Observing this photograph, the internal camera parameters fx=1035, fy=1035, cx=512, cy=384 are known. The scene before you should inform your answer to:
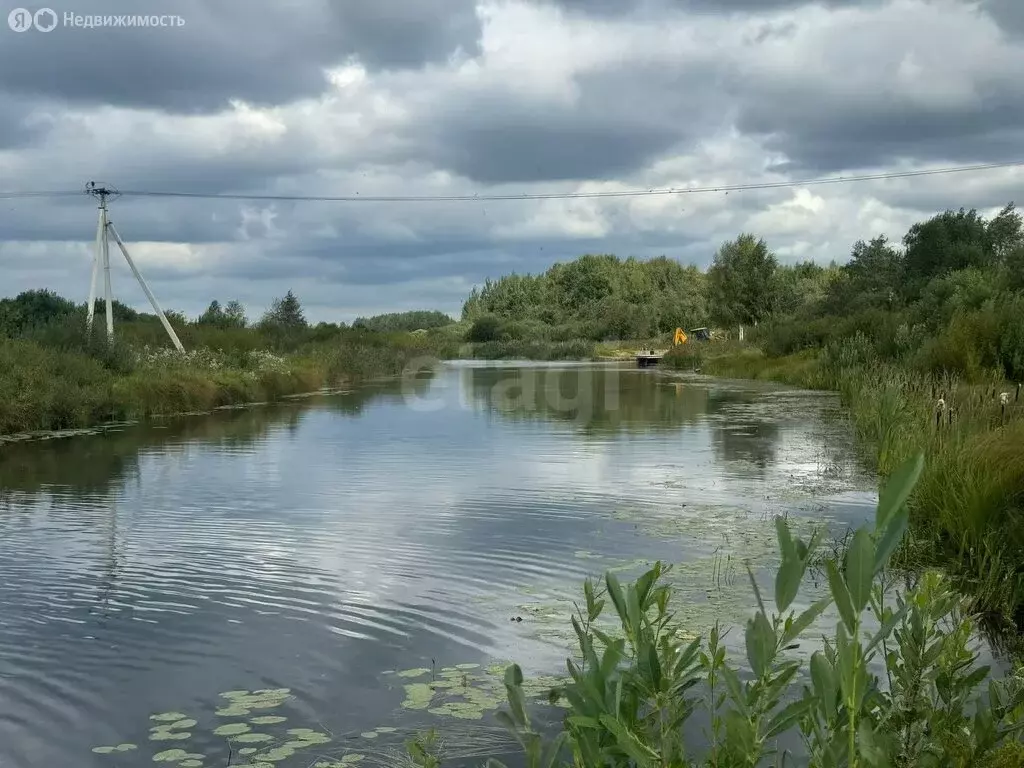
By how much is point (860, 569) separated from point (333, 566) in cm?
682

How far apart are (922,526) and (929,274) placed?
3813 centimetres

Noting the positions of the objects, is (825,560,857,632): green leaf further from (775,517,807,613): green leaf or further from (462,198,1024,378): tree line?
(462,198,1024,378): tree line

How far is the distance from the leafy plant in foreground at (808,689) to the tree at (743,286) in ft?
214

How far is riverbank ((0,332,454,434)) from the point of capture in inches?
758

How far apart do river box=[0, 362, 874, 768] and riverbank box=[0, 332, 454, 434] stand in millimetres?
2009

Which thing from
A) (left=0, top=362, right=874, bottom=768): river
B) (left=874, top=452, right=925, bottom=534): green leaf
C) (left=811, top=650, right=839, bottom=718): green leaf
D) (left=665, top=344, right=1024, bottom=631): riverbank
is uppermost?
(left=874, top=452, right=925, bottom=534): green leaf

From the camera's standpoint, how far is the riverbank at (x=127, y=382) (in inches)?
758

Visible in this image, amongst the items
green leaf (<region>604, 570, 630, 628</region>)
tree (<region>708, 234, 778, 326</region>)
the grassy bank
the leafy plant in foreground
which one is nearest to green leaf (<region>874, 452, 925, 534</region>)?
the leafy plant in foreground

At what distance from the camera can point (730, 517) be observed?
9977mm

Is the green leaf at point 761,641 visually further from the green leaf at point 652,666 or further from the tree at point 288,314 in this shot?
the tree at point 288,314

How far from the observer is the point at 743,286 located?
68.2 m

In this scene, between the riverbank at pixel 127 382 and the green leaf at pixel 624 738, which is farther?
the riverbank at pixel 127 382

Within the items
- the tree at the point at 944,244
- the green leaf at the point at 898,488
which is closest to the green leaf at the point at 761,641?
the green leaf at the point at 898,488

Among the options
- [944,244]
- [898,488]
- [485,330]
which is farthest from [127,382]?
[485,330]
